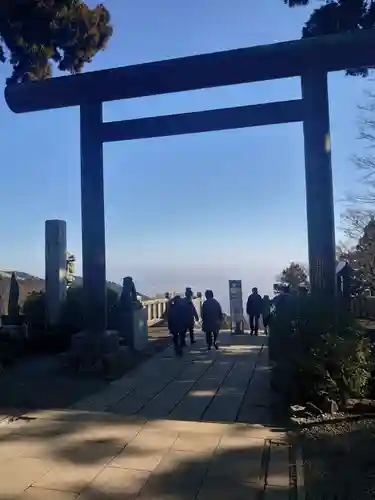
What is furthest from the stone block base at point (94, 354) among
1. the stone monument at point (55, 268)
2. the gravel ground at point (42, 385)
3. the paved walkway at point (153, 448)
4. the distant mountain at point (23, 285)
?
the distant mountain at point (23, 285)

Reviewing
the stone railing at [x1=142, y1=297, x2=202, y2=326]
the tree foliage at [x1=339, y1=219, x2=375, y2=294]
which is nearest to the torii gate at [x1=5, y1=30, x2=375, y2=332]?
the tree foliage at [x1=339, y1=219, x2=375, y2=294]

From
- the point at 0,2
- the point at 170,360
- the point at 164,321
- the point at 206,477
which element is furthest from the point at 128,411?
the point at 164,321

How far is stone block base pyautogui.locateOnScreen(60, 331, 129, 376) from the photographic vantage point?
859cm

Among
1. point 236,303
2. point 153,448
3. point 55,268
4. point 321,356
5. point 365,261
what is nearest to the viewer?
point 153,448

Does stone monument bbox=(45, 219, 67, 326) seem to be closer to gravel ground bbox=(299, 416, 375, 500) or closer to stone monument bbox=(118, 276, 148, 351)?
stone monument bbox=(118, 276, 148, 351)

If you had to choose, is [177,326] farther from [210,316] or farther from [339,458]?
[339,458]

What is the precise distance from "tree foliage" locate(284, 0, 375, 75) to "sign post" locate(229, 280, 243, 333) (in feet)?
25.8

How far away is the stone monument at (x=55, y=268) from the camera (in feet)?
38.8

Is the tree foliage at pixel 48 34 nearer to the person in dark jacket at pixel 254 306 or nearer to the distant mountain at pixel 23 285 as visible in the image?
the distant mountain at pixel 23 285

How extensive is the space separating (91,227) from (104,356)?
2.38 metres

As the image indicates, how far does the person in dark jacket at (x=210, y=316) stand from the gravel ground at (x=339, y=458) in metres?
Answer: 6.13

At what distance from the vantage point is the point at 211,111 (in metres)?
8.79

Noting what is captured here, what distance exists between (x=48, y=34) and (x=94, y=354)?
762 centimetres

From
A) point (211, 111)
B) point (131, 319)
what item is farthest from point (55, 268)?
point (211, 111)
